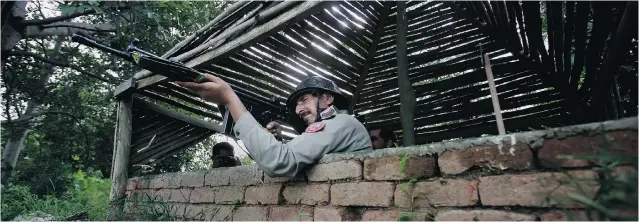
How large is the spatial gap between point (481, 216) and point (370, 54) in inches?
112

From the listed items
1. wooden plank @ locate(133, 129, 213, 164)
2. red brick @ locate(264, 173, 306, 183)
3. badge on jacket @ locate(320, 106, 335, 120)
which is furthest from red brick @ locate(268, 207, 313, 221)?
wooden plank @ locate(133, 129, 213, 164)

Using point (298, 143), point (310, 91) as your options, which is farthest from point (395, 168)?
point (310, 91)

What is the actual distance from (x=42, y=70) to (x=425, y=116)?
22.7 ft

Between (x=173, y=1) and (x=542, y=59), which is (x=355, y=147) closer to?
(x=542, y=59)

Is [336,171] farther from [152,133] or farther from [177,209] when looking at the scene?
[152,133]

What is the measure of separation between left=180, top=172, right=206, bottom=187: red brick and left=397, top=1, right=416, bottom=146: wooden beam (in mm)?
1611

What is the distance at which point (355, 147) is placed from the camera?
1915mm

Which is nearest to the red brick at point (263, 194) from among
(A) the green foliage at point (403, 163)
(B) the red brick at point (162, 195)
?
(A) the green foliage at point (403, 163)

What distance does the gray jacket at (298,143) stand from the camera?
5.47 feet

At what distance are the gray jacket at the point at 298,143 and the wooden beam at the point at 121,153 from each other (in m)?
2.34

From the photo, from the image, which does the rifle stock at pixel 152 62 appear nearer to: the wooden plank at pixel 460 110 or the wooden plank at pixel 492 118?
the wooden plank at pixel 460 110

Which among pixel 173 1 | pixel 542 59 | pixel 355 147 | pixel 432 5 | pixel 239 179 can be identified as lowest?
pixel 239 179

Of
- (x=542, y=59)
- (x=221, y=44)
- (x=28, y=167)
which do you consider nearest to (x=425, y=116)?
(x=542, y=59)

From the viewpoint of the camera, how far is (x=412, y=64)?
12.5ft
